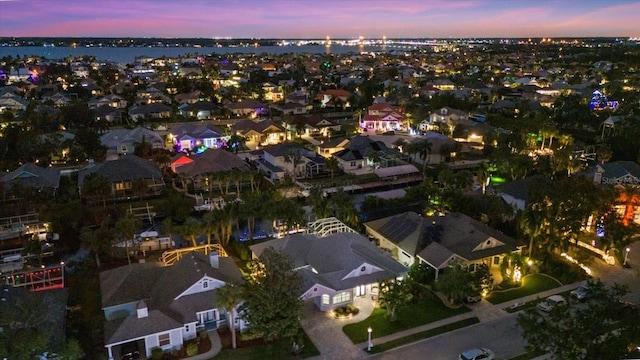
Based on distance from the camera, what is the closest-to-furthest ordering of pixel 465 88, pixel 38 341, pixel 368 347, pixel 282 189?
pixel 38 341 < pixel 368 347 < pixel 282 189 < pixel 465 88

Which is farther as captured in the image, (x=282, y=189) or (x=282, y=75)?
(x=282, y=75)

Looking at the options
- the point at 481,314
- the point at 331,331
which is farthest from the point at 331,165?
the point at 331,331

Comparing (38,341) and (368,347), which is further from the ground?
(38,341)

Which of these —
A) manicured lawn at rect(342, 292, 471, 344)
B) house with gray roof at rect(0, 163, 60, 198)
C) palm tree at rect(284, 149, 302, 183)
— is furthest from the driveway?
house with gray roof at rect(0, 163, 60, 198)

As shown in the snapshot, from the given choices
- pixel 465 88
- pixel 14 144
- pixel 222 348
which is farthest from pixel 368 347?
Answer: pixel 465 88

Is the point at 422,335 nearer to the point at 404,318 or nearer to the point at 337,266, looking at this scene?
the point at 404,318

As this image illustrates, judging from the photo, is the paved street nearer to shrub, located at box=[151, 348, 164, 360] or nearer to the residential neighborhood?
the residential neighborhood

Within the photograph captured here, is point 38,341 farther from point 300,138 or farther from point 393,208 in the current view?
point 300,138

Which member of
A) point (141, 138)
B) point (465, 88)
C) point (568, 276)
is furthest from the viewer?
point (465, 88)
